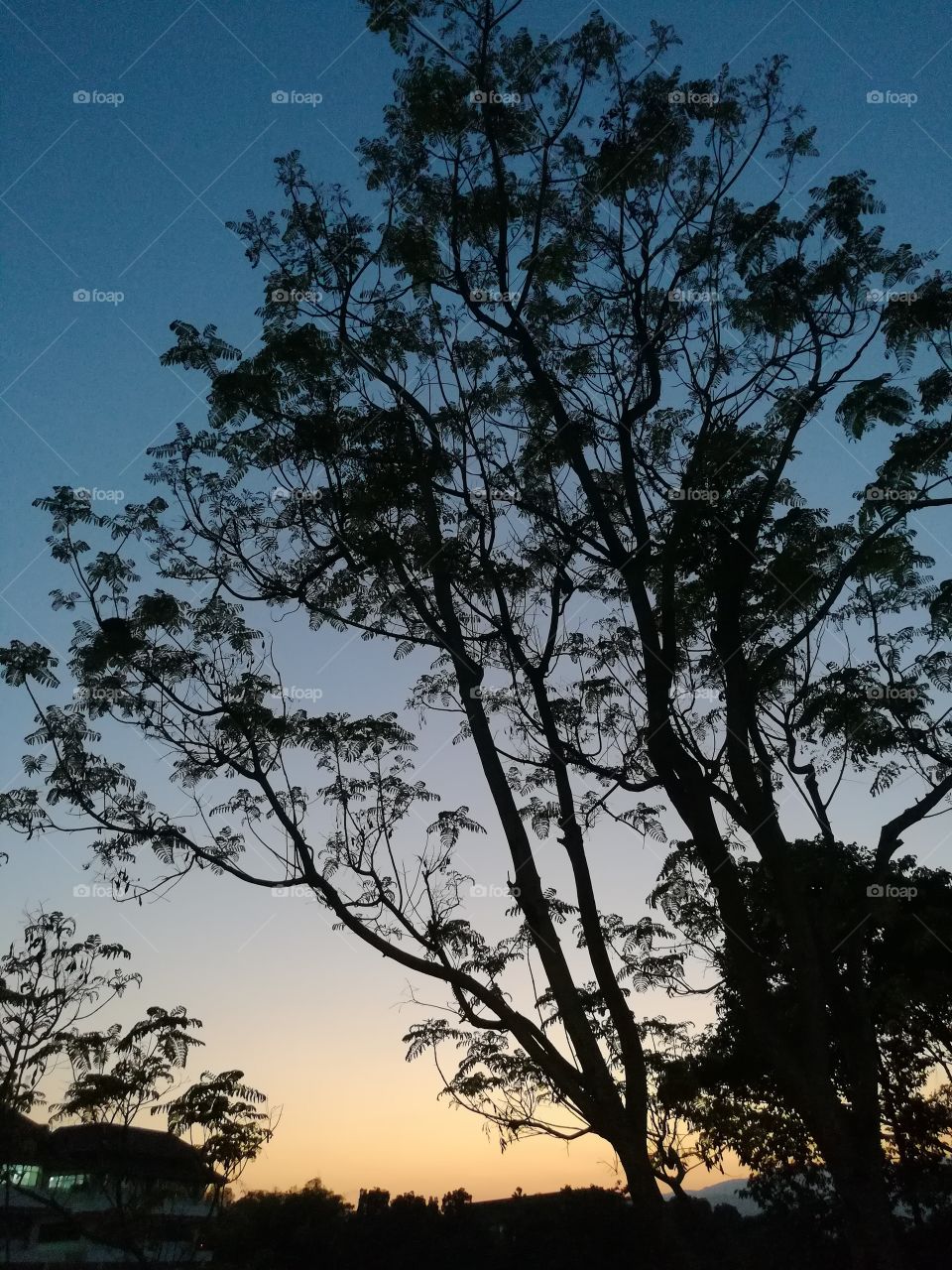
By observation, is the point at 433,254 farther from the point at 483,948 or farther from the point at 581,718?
the point at 483,948

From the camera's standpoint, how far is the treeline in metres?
14.6

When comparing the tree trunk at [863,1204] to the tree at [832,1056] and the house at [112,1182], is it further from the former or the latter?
the house at [112,1182]

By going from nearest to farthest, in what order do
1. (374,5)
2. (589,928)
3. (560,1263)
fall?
1. (589,928)
2. (374,5)
3. (560,1263)

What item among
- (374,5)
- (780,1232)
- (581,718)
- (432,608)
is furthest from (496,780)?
(780,1232)

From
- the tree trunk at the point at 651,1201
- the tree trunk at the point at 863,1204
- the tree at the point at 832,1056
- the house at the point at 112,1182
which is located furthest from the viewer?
the house at the point at 112,1182

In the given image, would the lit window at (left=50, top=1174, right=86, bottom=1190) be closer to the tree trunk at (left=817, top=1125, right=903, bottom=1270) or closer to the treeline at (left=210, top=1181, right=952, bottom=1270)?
the treeline at (left=210, top=1181, right=952, bottom=1270)

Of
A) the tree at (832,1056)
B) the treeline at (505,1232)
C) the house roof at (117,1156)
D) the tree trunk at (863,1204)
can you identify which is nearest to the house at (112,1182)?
the house roof at (117,1156)

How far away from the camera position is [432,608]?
388 inches

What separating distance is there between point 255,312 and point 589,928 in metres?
7.22

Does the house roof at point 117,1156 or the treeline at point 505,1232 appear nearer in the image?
the house roof at point 117,1156

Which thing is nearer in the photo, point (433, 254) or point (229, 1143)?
point (433, 254)

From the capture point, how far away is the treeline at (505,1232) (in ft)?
47.9

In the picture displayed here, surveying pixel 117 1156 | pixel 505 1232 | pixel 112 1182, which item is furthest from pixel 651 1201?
pixel 505 1232

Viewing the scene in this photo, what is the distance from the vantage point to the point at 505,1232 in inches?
728
